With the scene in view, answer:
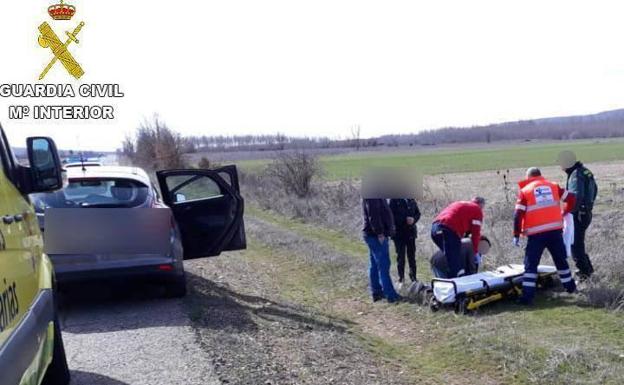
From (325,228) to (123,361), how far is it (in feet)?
37.3

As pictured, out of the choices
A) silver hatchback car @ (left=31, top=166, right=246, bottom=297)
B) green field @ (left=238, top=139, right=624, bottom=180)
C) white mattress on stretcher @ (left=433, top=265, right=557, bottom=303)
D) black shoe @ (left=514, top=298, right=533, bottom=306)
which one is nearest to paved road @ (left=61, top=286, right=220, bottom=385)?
silver hatchback car @ (left=31, top=166, right=246, bottom=297)

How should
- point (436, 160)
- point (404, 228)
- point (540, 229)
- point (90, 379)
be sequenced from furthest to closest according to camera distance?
point (436, 160), point (404, 228), point (540, 229), point (90, 379)

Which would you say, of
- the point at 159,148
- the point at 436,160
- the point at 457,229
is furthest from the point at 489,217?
the point at 436,160

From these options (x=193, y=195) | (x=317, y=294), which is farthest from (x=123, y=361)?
(x=317, y=294)

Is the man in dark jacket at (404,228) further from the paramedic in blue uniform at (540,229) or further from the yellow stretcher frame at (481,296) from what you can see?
the paramedic in blue uniform at (540,229)

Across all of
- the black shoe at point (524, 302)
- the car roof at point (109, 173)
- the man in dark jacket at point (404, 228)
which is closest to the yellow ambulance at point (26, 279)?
the car roof at point (109, 173)

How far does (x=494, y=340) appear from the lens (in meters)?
6.75

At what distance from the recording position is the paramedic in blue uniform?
8273 millimetres

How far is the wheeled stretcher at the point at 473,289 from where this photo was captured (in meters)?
7.98

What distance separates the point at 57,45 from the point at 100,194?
8.17 m

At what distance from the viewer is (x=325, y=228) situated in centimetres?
1706

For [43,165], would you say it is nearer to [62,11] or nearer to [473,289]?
[473,289]

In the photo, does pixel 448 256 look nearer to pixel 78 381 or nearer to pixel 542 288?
pixel 542 288

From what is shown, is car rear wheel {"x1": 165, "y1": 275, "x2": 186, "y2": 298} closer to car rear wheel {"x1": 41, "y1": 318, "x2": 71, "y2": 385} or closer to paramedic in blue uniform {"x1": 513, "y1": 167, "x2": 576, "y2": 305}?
car rear wheel {"x1": 41, "y1": 318, "x2": 71, "y2": 385}
